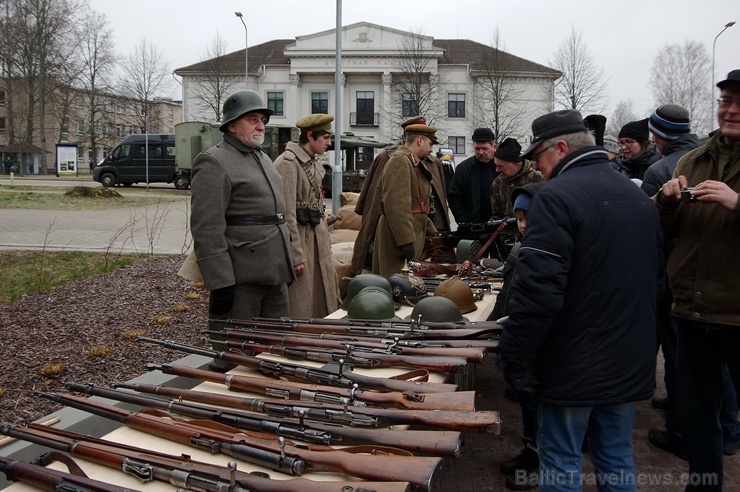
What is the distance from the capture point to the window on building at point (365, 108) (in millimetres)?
54312

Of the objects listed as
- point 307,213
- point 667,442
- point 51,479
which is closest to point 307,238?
point 307,213

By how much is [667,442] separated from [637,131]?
342 centimetres

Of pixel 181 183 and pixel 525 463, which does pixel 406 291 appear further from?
pixel 181 183

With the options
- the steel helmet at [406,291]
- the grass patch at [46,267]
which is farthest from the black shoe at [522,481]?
the grass patch at [46,267]

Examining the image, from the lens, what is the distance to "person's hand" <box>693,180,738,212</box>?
2.93 m

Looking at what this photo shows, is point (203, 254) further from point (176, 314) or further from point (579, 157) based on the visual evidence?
point (176, 314)

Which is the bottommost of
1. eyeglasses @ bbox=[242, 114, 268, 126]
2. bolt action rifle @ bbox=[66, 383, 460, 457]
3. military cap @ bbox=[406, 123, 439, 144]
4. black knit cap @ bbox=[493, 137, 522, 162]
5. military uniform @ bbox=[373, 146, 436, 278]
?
bolt action rifle @ bbox=[66, 383, 460, 457]

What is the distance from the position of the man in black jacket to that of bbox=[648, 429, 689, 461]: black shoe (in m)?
1.87

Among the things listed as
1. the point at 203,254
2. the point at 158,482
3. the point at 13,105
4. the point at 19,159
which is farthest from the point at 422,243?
the point at 13,105

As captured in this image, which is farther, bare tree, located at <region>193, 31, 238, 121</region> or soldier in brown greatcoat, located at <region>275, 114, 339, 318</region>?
bare tree, located at <region>193, 31, 238, 121</region>

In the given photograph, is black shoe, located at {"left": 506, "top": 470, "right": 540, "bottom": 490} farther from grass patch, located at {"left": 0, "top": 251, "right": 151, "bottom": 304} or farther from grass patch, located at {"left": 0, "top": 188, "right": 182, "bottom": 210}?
grass patch, located at {"left": 0, "top": 188, "right": 182, "bottom": 210}

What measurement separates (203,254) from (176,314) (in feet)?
11.6

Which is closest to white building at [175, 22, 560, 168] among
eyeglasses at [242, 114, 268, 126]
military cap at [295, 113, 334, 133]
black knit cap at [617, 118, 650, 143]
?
black knit cap at [617, 118, 650, 143]

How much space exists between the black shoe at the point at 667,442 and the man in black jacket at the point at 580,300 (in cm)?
187
